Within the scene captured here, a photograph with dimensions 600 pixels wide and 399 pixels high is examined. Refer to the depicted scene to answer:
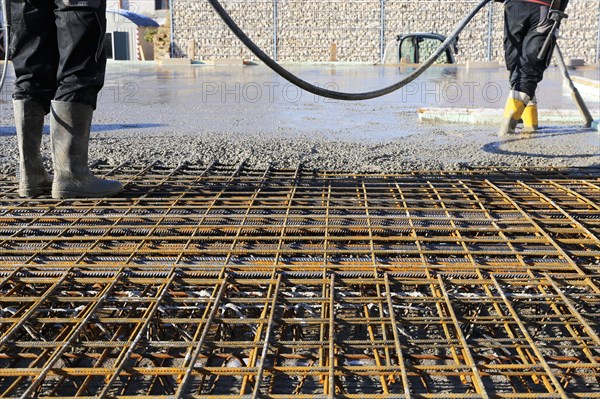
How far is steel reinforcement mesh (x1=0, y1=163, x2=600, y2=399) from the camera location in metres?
1.67

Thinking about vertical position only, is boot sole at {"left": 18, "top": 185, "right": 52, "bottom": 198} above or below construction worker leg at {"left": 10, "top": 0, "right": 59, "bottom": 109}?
below

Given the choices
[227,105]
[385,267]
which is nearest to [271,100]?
[227,105]

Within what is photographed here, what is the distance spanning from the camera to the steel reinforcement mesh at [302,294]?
1666 millimetres

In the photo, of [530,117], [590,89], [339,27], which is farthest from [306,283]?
[339,27]

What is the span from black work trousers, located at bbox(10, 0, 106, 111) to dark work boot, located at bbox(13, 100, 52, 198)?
0.05 metres

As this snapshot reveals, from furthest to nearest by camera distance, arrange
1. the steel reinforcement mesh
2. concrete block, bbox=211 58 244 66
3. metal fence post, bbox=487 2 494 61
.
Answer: metal fence post, bbox=487 2 494 61 → concrete block, bbox=211 58 244 66 → the steel reinforcement mesh

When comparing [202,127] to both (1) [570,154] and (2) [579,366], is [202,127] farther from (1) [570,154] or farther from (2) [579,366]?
(2) [579,366]

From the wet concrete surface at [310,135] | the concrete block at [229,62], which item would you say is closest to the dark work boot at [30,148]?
the wet concrete surface at [310,135]

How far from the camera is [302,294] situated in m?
2.08

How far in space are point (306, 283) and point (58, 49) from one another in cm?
Result: 192

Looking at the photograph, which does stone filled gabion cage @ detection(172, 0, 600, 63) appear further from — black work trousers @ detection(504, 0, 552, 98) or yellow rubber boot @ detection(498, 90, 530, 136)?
yellow rubber boot @ detection(498, 90, 530, 136)

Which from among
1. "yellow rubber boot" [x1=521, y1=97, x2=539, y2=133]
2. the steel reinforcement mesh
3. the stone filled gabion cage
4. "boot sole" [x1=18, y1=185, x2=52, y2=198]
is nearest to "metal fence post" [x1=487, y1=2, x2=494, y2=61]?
the stone filled gabion cage

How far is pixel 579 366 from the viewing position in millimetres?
1605

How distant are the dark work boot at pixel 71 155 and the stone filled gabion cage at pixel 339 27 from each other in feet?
92.2
